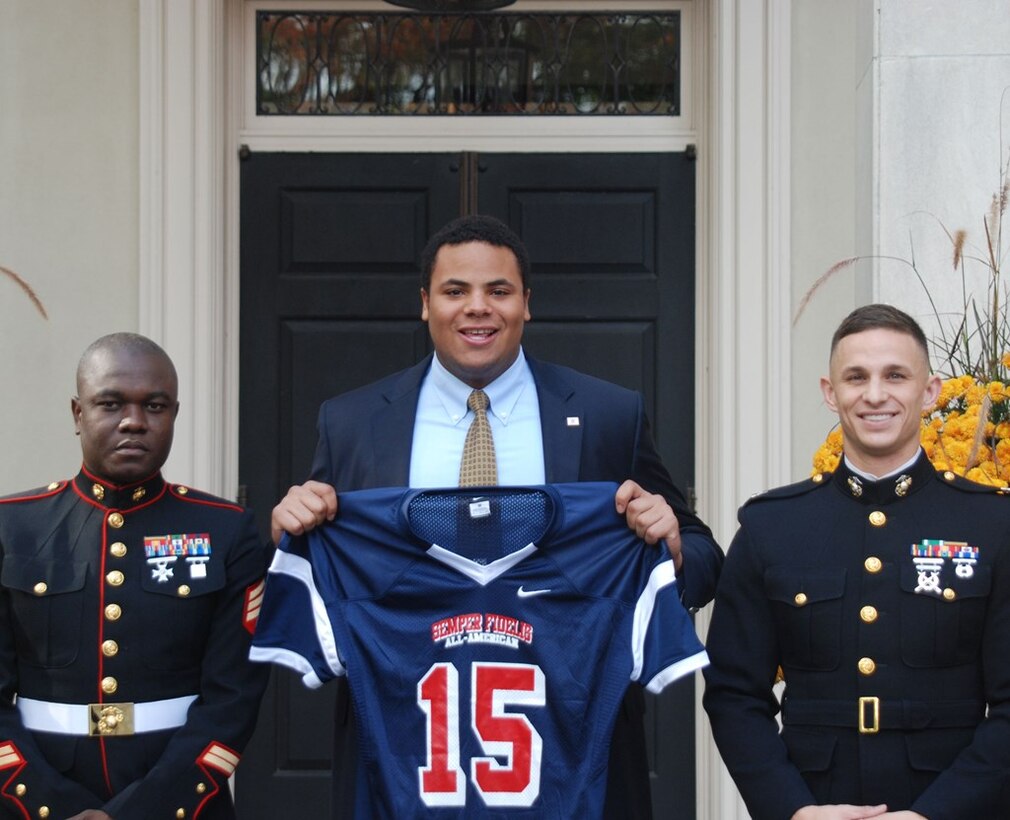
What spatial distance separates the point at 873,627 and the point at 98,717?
66.7 inches

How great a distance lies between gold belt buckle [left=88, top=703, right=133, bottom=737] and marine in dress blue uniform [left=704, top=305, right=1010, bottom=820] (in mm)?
1292


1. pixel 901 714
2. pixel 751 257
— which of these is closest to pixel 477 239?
pixel 901 714

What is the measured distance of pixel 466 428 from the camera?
11.5 feet

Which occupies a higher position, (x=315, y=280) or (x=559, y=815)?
(x=315, y=280)

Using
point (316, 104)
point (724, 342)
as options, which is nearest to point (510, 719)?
point (724, 342)

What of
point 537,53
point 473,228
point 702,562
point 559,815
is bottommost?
point 559,815

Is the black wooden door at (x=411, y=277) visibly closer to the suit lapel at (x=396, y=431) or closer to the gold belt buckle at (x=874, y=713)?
the suit lapel at (x=396, y=431)

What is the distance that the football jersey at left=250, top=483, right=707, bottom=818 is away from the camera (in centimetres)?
316

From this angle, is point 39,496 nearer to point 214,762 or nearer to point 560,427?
point 214,762

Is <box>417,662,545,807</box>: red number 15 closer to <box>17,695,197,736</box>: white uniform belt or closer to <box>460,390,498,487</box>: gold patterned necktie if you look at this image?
<box>460,390,498,487</box>: gold patterned necktie

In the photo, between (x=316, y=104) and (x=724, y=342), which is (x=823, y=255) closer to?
(x=724, y=342)

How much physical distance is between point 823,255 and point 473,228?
2183 mm

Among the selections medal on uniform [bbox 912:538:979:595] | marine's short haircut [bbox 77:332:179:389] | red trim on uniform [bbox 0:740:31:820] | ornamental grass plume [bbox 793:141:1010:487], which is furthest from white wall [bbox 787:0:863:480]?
red trim on uniform [bbox 0:740:31:820]

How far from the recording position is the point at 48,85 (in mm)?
5422
